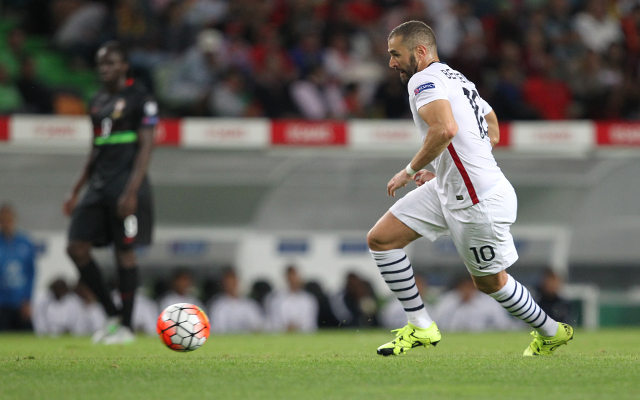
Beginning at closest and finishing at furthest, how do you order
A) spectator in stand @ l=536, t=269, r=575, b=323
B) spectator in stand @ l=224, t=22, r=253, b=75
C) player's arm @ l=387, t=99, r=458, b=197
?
1. player's arm @ l=387, t=99, r=458, b=197
2. spectator in stand @ l=536, t=269, r=575, b=323
3. spectator in stand @ l=224, t=22, r=253, b=75

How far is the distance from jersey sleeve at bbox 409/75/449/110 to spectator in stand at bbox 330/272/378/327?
645cm

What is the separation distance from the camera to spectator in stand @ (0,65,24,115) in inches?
457

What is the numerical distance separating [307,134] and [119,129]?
4.18 m

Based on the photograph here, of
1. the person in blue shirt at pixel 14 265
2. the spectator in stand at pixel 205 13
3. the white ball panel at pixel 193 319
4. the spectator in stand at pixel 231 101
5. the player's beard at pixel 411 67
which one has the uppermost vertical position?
the spectator in stand at pixel 205 13

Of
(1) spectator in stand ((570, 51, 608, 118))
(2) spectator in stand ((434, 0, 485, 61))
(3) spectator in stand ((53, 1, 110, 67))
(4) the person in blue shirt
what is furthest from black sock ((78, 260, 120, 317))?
(1) spectator in stand ((570, 51, 608, 118))

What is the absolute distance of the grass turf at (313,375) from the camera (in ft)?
12.4

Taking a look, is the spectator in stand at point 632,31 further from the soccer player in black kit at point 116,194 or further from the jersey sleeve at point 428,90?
the jersey sleeve at point 428,90

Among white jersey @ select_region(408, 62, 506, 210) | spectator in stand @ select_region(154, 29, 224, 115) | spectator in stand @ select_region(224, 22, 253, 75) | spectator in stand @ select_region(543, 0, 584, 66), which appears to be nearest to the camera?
white jersey @ select_region(408, 62, 506, 210)

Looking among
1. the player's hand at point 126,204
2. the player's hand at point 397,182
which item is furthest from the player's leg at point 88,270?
the player's hand at point 397,182

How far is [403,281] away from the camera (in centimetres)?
564

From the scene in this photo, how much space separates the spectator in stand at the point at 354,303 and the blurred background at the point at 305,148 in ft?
0.08

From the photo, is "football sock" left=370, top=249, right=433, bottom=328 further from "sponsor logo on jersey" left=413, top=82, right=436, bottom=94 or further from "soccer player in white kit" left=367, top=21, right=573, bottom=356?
"sponsor logo on jersey" left=413, top=82, right=436, bottom=94

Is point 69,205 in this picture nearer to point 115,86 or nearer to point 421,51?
point 115,86

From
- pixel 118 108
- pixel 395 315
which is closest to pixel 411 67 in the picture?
pixel 118 108
